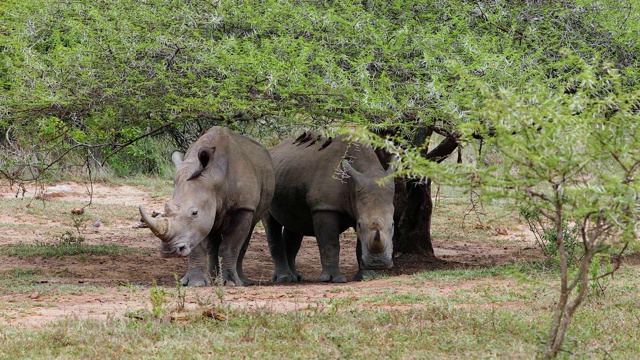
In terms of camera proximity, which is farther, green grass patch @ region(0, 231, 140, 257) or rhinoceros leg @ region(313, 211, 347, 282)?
green grass patch @ region(0, 231, 140, 257)

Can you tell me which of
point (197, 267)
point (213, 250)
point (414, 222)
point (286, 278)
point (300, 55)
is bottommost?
point (286, 278)

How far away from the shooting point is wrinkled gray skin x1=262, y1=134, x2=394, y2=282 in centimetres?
1052

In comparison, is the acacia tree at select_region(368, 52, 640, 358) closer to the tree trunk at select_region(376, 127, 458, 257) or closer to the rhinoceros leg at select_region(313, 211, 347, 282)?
the rhinoceros leg at select_region(313, 211, 347, 282)

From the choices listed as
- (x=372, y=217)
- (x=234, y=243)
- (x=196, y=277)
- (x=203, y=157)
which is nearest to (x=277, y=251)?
(x=234, y=243)

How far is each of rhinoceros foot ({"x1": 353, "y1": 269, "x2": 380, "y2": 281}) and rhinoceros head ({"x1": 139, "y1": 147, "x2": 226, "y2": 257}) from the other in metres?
2.00

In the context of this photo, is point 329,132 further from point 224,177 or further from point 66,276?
point 66,276

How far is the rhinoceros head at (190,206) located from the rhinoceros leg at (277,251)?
2045 mm

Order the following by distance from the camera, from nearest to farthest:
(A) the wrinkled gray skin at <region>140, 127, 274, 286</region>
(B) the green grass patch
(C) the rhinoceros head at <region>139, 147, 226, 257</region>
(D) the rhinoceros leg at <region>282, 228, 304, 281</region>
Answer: (C) the rhinoceros head at <region>139, 147, 226, 257</region>
(A) the wrinkled gray skin at <region>140, 127, 274, 286</region>
(B) the green grass patch
(D) the rhinoceros leg at <region>282, 228, 304, 281</region>

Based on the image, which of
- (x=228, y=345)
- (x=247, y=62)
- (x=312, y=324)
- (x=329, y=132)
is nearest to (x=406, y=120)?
(x=329, y=132)

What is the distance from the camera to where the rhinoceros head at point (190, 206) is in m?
9.34

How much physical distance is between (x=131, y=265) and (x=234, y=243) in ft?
6.52

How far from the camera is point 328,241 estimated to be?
11.1 m

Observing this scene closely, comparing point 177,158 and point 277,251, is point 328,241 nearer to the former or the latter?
point 277,251

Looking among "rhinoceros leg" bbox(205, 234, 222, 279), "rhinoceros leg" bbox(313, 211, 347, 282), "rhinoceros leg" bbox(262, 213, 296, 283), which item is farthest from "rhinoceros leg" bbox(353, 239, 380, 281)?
"rhinoceros leg" bbox(205, 234, 222, 279)
